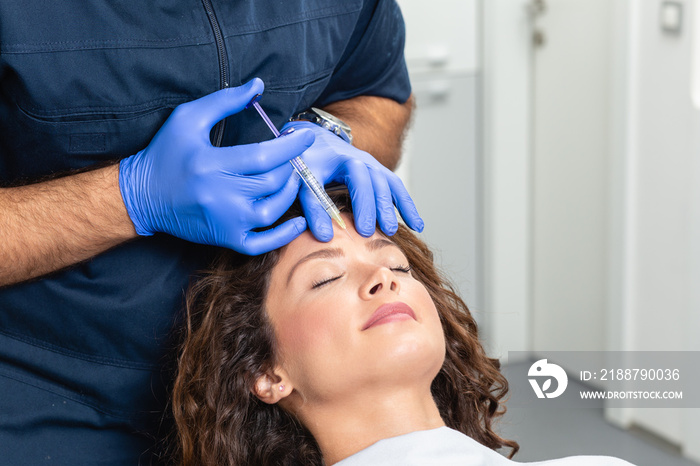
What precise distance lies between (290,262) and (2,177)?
1.59 feet

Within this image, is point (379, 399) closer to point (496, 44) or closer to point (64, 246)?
point (64, 246)

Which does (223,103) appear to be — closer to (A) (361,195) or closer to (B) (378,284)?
(A) (361,195)

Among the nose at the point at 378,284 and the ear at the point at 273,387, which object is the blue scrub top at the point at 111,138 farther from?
the nose at the point at 378,284

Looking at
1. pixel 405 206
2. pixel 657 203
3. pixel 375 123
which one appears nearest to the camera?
pixel 405 206

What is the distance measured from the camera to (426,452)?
43.7 inches

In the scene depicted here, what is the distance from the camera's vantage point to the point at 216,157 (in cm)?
109

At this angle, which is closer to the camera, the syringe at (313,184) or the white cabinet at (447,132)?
the syringe at (313,184)

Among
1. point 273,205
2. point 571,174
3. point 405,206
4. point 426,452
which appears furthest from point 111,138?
point 571,174

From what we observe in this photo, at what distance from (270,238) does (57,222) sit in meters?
0.32

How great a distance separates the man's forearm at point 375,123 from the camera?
4.91 ft

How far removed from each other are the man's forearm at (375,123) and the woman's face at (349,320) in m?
0.31

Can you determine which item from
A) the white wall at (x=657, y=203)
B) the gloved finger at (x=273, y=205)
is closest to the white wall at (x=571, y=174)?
the white wall at (x=657, y=203)

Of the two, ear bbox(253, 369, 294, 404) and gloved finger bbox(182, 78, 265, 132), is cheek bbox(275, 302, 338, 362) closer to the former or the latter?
ear bbox(253, 369, 294, 404)

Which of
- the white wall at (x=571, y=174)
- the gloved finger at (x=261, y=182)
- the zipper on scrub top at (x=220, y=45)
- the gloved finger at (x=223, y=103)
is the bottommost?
the white wall at (x=571, y=174)
